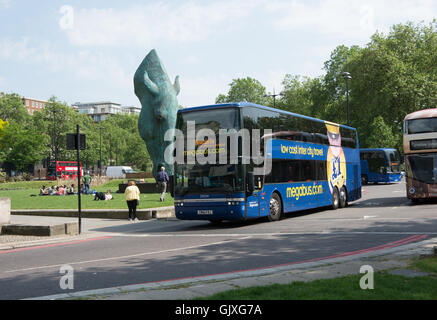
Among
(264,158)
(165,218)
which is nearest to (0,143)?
(165,218)

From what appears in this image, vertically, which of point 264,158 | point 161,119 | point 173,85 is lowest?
point 264,158

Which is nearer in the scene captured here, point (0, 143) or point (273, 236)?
point (273, 236)


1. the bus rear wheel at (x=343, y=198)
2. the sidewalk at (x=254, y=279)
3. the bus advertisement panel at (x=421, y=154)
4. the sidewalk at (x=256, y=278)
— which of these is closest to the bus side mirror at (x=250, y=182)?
the sidewalk at (x=256, y=278)

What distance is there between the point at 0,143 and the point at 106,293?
249ft

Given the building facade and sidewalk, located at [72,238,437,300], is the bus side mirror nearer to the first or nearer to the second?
sidewalk, located at [72,238,437,300]

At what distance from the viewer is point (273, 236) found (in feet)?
40.0

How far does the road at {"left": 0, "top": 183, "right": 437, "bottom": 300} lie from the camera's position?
25.2ft

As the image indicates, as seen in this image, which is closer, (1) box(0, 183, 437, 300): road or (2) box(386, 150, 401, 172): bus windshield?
(1) box(0, 183, 437, 300): road

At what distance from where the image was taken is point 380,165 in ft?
151

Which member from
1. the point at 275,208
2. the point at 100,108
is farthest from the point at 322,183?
the point at 100,108

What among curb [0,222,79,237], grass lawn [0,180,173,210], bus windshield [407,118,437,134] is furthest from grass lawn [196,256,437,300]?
bus windshield [407,118,437,134]

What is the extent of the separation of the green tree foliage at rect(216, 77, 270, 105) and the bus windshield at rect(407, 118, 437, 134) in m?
76.2

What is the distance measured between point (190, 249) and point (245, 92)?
88.3m
